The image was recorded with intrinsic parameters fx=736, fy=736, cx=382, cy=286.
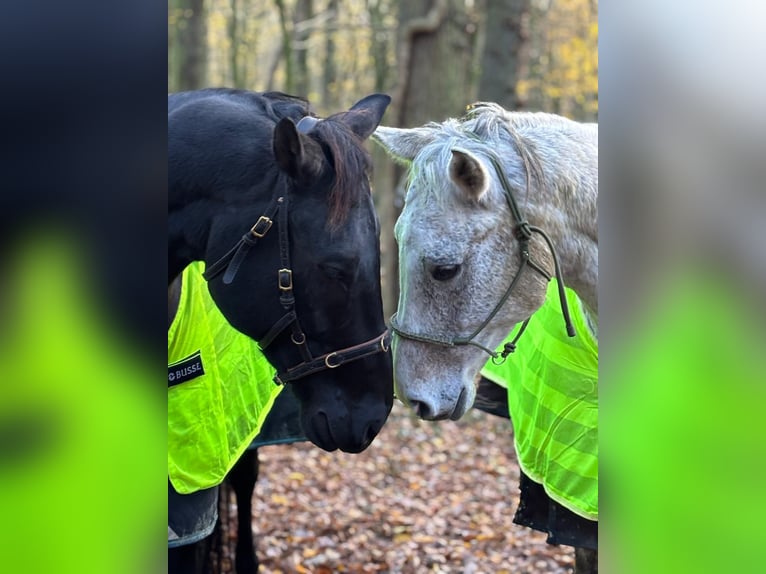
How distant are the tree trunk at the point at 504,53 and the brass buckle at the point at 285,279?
5720 millimetres

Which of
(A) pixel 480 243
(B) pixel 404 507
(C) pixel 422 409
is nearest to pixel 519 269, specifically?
(A) pixel 480 243

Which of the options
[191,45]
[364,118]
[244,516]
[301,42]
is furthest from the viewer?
[301,42]

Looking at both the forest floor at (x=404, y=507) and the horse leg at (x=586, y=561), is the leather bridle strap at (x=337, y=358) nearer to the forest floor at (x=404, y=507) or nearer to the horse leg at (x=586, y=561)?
the horse leg at (x=586, y=561)

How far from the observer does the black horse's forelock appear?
2.41m

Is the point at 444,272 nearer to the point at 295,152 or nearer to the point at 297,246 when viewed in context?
the point at 297,246

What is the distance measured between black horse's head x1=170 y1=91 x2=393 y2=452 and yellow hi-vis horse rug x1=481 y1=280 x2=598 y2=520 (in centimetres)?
83

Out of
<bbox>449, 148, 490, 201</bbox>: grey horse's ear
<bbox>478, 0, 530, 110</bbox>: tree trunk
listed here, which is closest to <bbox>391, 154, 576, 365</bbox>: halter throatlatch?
<bbox>449, 148, 490, 201</bbox>: grey horse's ear

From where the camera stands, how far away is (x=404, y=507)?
5984 millimetres

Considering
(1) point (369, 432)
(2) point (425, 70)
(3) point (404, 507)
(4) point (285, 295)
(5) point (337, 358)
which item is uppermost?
(2) point (425, 70)

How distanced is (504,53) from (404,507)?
4750mm

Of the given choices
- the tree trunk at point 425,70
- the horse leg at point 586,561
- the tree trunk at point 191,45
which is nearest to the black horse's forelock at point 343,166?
the horse leg at point 586,561
